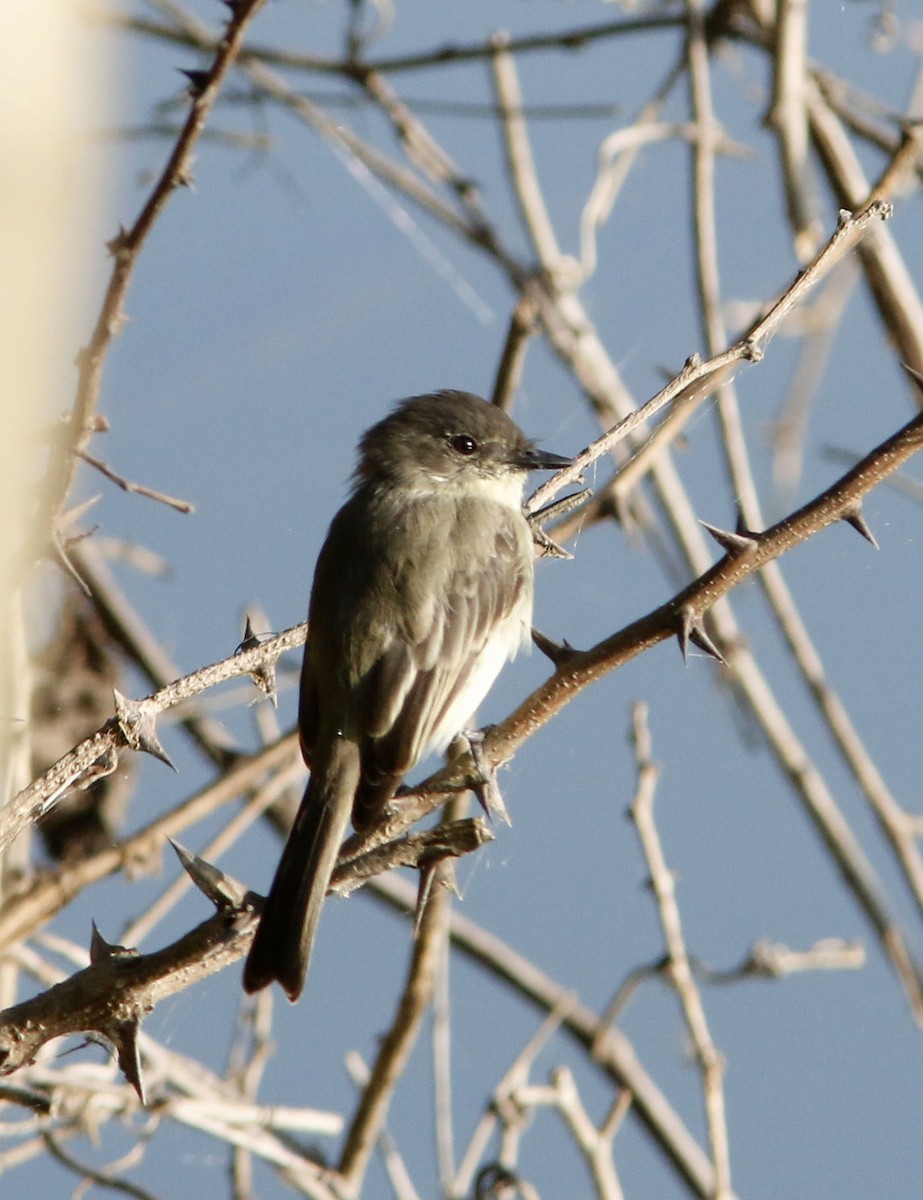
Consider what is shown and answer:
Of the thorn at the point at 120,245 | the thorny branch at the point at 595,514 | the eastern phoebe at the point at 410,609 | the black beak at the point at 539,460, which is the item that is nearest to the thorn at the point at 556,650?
the thorny branch at the point at 595,514

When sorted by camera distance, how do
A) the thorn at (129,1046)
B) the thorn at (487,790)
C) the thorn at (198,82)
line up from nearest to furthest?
the thorn at (129,1046)
the thorn at (487,790)
the thorn at (198,82)

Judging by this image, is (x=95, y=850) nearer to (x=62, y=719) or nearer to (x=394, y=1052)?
(x=62, y=719)

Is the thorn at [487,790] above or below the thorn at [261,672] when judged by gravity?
below

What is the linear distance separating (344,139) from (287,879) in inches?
113

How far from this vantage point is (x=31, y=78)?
8.36 feet

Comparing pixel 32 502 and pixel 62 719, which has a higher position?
pixel 62 719

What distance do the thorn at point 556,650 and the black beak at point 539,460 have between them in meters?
1.71

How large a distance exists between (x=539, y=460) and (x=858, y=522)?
203 cm

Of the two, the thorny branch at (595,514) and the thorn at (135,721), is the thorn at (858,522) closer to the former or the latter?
the thorny branch at (595,514)

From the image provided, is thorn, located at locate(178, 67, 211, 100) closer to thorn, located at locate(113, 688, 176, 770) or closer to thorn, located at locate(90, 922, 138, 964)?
thorn, located at locate(113, 688, 176, 770)

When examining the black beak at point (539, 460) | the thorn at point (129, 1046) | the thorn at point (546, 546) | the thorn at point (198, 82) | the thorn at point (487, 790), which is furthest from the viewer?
the black beak at point (539, 460)

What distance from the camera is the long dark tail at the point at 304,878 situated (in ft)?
8.13

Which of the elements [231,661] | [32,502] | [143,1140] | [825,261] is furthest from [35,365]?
[143,1140]

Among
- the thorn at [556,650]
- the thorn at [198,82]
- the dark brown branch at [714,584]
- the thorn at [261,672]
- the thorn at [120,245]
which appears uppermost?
the thorn at [198,82]
